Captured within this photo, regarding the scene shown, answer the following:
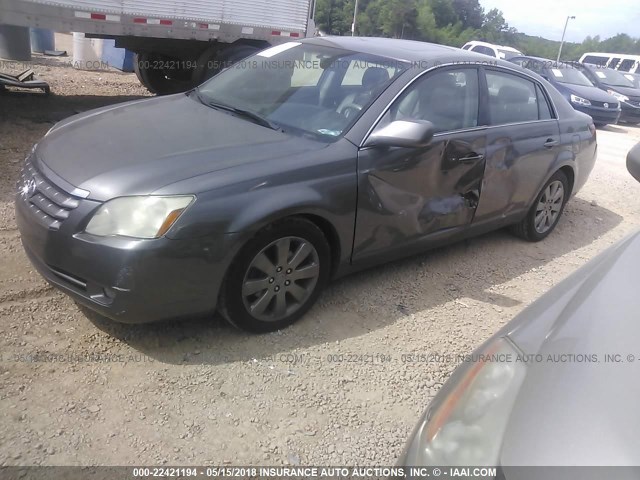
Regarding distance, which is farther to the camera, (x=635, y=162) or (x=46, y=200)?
(x=635, y=162)

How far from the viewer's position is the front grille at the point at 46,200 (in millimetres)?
2701

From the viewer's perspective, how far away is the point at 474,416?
5.09 feet

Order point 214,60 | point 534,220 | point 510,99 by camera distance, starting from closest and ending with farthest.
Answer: point 510,99 < point 534,220 < point 214,60

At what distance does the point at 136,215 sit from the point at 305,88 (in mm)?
1600

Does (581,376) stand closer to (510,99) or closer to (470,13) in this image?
(510,99)

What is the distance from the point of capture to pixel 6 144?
582 cm

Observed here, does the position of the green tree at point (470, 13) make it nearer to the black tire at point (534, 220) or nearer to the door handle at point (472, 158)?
the black tire at point (534, 220)

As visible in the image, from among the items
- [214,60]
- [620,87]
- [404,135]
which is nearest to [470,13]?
[620,87]

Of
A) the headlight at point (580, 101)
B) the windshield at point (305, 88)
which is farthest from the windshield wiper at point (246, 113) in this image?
the headlight at point (580, 101)

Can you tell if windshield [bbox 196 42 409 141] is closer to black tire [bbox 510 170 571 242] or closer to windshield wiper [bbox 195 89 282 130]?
windshield wiper [bbox 195 89 282 130]

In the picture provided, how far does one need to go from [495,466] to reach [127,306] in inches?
74.1

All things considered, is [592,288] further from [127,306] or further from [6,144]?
[6,144]

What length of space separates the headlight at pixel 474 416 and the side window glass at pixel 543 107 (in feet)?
11.4

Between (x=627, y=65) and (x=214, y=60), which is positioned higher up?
(x=627, y=65)
